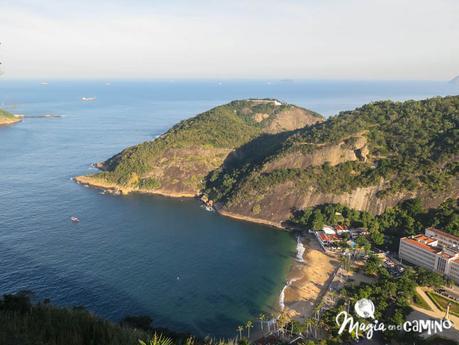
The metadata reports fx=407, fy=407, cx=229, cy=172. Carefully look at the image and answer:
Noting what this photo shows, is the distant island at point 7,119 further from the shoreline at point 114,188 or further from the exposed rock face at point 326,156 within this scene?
the exposed rock face at point 326,156

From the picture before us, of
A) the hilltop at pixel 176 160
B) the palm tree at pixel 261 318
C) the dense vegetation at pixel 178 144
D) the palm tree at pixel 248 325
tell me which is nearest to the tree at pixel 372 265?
the palm tree at pixel 261 318

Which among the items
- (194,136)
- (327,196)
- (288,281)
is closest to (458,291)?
(288,281)

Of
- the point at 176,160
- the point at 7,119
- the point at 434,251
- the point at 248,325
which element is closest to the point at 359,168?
the point at 434,251

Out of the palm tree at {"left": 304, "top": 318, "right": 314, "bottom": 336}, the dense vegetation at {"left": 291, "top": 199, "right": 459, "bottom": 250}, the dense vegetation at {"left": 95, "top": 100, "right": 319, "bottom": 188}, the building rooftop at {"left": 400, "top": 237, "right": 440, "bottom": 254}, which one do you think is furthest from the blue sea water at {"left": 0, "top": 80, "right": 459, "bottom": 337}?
the building rooftop at {"left": 400, "top": 237, "right": 440, "bottom": 254}

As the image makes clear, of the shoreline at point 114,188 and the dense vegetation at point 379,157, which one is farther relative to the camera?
the shoreline at point 114,188

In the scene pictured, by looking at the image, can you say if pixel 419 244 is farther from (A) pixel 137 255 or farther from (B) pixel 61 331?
(B) pixel 61 331

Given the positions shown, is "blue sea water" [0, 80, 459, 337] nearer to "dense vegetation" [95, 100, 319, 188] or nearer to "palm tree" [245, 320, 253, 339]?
"palm tree" [245, 320, 253, 339]

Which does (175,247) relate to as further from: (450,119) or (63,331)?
(450,119)
